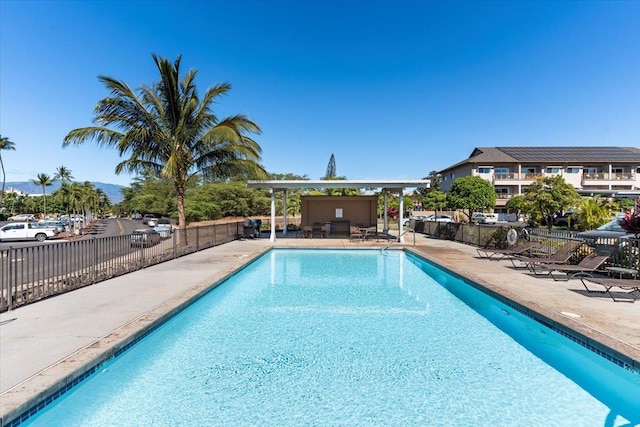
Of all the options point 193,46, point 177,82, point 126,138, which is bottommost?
point 126,138

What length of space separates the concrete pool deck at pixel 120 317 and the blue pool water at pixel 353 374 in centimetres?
25

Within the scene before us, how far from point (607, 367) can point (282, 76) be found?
2396cm

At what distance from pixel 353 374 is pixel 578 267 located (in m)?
7.03

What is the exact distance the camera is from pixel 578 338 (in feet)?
15.8

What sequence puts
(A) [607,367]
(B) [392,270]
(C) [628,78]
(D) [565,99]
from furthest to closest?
(D) [565,99]
(C) [628,78]
(B) [392,270]
(A) [607,367]

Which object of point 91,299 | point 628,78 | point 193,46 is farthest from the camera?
point 193,46

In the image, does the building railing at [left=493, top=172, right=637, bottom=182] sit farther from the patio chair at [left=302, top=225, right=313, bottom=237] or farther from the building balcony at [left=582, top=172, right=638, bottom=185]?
the patio chair at [left=302, top=225, right=313, bottom=237]

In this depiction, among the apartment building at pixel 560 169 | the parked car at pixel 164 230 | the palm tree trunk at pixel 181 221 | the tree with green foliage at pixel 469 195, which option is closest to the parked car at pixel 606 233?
the tree with green foliage at pixel 469 195

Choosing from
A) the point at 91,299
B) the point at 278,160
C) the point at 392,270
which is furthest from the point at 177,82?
the point at 278,160

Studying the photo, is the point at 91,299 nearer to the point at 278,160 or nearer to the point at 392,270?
the point at 392,270

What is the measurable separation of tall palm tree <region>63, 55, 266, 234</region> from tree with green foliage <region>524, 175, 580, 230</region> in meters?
17.1

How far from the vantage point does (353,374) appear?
4.38 meters

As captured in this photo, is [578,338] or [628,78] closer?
[578,338]

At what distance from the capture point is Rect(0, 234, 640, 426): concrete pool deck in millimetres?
3570
